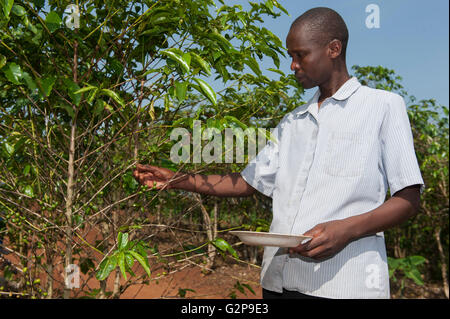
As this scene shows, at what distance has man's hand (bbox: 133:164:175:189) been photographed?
1.61 m

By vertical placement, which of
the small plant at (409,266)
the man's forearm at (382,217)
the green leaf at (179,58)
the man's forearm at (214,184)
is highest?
the green leaf at (179,58)

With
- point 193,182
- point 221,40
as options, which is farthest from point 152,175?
point 221,40

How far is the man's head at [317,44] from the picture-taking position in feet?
4.63

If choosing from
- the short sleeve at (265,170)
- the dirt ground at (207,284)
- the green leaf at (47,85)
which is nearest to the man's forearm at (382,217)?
the short sleeve at (265,170)

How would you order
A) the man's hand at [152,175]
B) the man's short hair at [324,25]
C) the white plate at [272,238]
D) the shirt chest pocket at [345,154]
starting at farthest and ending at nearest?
1. the man's hand at [152,175]
2. the man's short hair at [324,25]
3. the shirt chest pocket at [345,154]
4. the white plate at [272,238]

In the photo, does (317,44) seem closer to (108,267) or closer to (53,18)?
(53,18)

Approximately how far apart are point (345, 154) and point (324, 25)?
1.64ft

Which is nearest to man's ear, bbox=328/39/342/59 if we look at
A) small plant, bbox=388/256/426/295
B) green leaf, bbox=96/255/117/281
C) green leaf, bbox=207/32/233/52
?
green leaf, bbox=207/32/233/52

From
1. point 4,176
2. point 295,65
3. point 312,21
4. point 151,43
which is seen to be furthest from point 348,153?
point 4,176

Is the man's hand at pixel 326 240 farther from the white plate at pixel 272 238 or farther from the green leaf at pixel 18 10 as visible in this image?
the green leaf at pixel 18 10

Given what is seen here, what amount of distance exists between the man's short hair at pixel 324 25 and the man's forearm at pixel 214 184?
688mm

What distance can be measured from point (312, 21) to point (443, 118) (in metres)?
5.01

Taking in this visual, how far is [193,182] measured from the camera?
1641 millimetres

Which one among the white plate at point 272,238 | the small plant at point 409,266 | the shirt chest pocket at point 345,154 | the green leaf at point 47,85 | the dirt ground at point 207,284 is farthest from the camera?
the small plant at point 409,266
